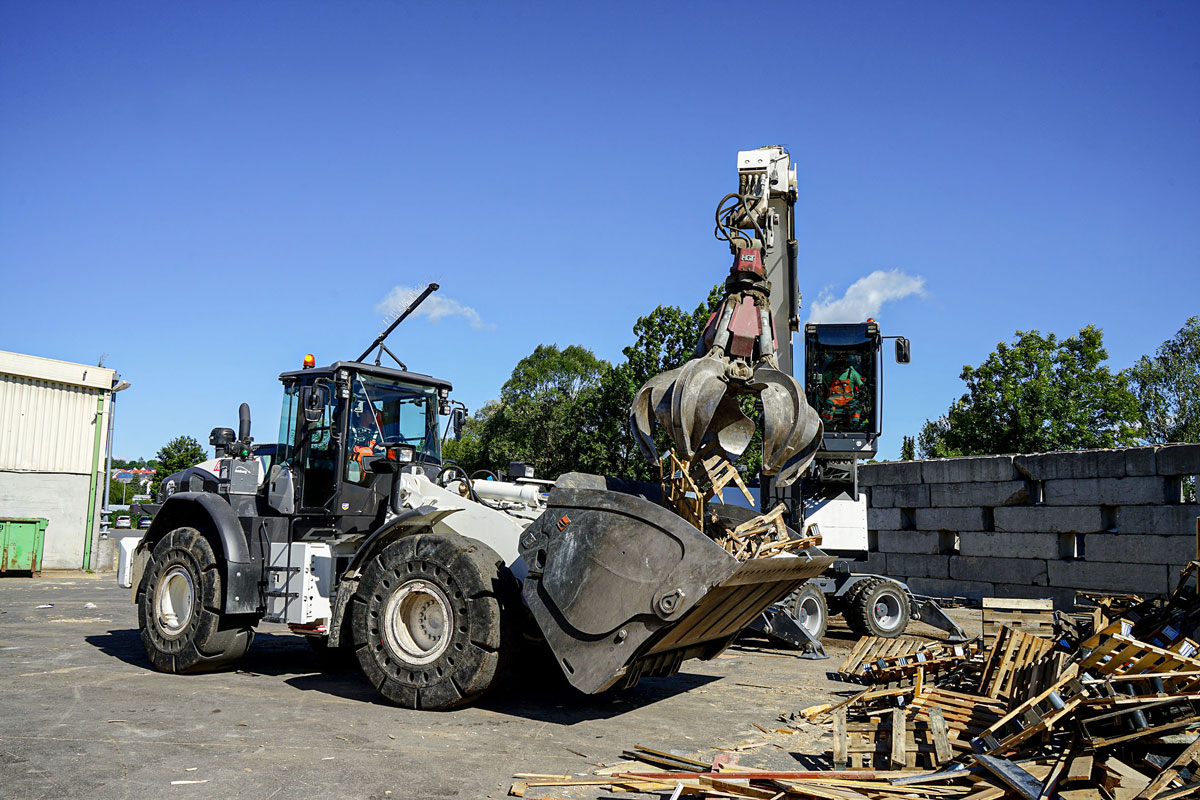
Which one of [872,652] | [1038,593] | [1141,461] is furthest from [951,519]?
[872,652]

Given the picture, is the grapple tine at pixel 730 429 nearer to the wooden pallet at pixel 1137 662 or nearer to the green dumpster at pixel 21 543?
the wooden pallet at pixel 1137 662

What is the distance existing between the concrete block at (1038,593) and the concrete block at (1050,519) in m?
1.04

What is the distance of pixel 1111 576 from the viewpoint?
48.8ft

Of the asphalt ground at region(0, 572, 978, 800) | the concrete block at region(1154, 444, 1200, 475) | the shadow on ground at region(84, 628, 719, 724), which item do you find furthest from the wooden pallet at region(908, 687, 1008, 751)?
the concrete block at region(1154, 444, 1200, 475)

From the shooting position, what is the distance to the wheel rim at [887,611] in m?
12.8

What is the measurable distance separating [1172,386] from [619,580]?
50.3m

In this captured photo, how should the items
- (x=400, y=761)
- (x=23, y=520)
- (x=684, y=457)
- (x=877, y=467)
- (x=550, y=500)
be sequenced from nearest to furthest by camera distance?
(x=400, y=761) → (x=550, y=500) → (x=684, y=457) → (x=877, y=467) → (x=23, y=520)

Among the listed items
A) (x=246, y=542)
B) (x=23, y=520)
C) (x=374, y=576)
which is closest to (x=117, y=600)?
(x=23, y=520)

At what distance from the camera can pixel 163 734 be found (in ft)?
20.2

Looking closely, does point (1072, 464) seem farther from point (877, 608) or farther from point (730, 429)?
point (730, 429)

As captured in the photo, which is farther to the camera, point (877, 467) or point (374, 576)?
point (877, 467)

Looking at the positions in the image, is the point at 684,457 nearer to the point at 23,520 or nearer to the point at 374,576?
the point at 374,576

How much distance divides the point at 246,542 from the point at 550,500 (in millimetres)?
3571

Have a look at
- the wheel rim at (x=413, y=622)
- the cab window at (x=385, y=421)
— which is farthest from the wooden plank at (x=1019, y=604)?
the wheel rim at (x=413, y=622)
